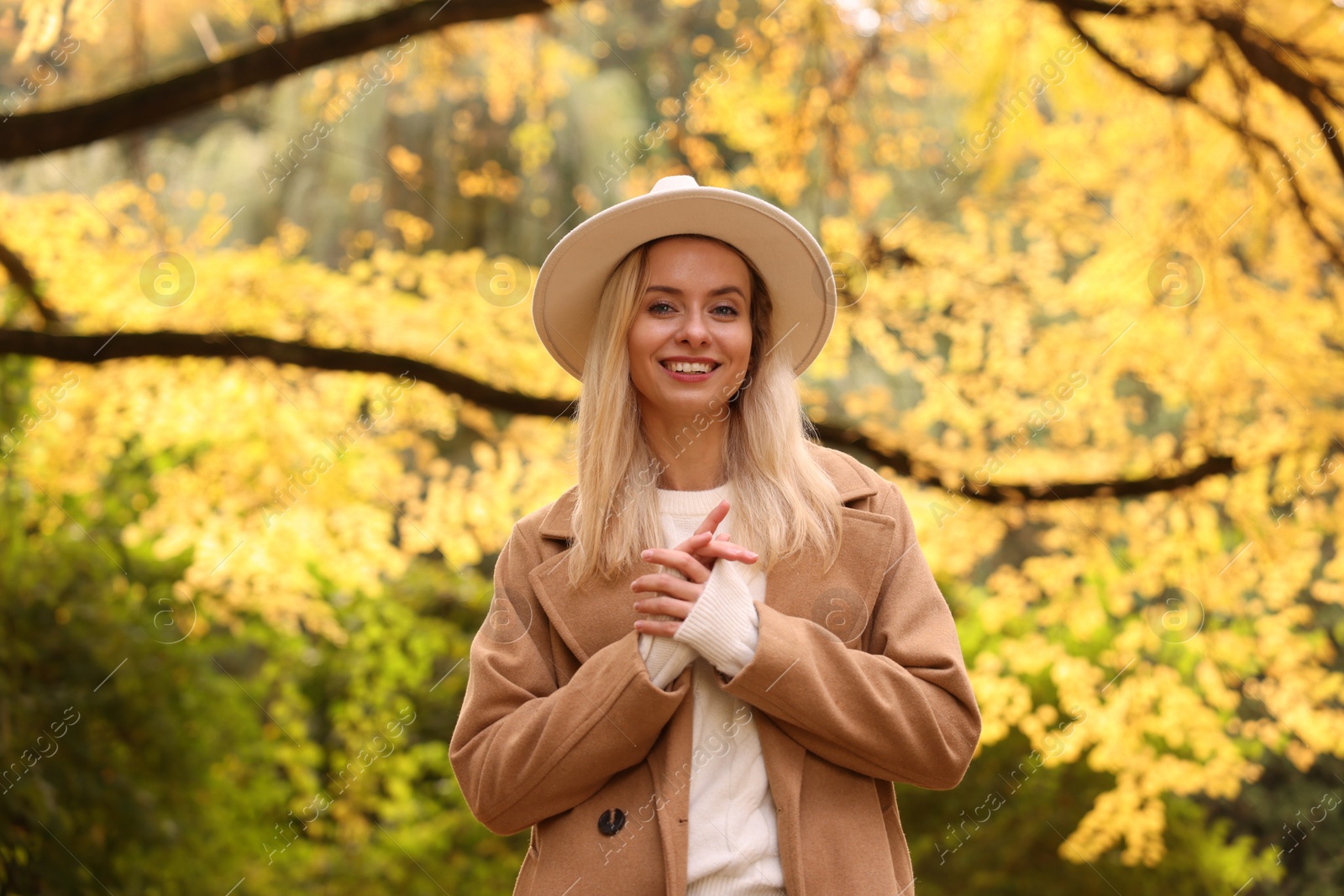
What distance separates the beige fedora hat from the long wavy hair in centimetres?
2

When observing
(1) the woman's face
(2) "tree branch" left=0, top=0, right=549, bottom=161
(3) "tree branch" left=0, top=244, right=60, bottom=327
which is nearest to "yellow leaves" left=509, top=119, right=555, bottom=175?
(2) "tree branch" left=0, top=0, right=549, bottom=161

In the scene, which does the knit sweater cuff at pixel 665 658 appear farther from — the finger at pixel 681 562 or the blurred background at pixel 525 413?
the blurred background at pixel 525 413

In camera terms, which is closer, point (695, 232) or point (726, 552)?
point (726, 552)

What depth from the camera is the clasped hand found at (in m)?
1.42

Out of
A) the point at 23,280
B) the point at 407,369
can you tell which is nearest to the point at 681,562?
the point at 407,369

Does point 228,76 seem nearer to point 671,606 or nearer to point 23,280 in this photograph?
point 23,280

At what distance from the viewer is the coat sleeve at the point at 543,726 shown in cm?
141

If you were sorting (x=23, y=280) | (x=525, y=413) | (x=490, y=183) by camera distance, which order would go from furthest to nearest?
(x=490, y=183) < (x=23, y=280) < (x=525, y=413)

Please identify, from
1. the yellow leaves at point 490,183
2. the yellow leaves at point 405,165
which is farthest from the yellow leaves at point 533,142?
the yellow leaves at point 405,165

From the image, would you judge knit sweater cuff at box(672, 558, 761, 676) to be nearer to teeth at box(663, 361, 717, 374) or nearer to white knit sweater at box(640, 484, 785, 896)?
white knit sweater at box(640, 484, 785, 896)

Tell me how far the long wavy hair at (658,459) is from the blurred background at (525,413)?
7.76 feet

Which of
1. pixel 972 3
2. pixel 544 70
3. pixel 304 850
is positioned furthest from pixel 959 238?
pixel 304 850

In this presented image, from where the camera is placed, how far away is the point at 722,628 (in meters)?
1.41

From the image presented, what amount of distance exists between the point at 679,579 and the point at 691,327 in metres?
0.37
